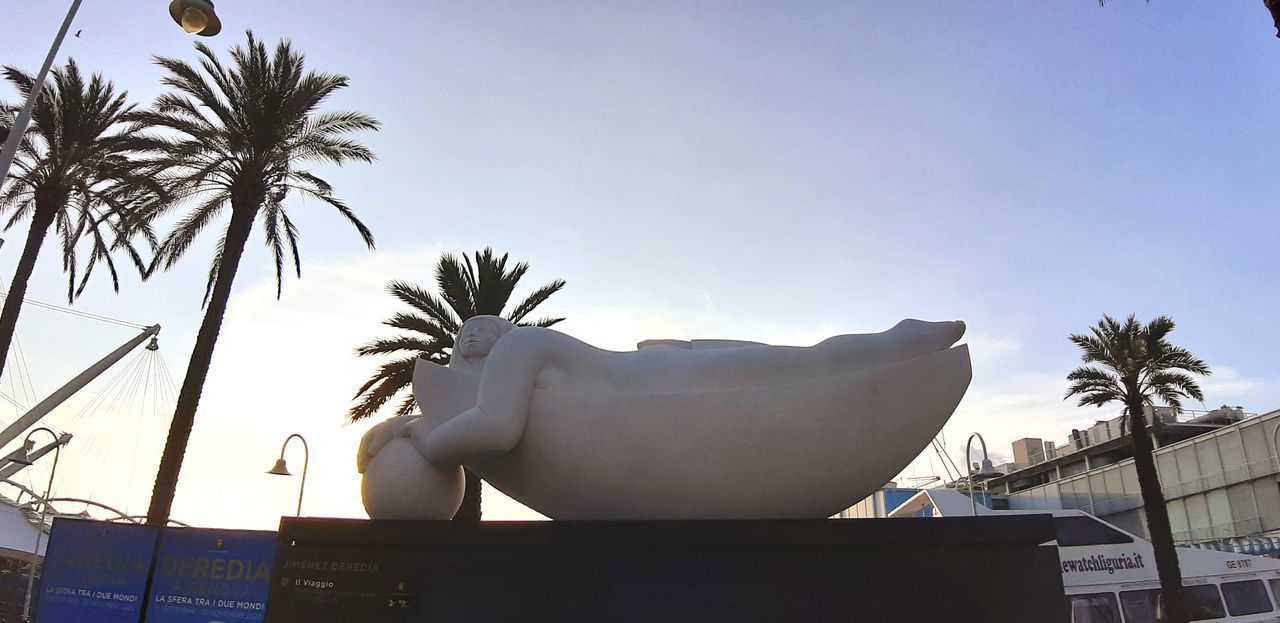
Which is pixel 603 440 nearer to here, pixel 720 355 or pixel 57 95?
pixel 720 355

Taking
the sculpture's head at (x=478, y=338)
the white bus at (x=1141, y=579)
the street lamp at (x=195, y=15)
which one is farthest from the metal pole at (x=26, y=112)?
the white bus at (x=1141, y=579)

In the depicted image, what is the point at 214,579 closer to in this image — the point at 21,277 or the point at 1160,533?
the point at 21,277

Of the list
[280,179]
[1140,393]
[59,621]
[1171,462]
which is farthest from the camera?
[1171,462]

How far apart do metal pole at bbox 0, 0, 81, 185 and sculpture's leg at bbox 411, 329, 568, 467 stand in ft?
27.7

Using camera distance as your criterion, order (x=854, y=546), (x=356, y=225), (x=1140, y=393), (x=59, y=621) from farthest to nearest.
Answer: (x=1140, y=393) < (x=356, y=225) < (x=59, y=621) < (x=854, y=546)

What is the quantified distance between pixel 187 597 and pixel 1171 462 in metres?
40.7

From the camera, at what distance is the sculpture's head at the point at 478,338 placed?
6527mm

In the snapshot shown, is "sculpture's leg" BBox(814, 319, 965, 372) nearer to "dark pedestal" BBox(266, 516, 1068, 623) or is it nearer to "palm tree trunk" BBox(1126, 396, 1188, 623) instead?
"dark pedestal" BBox(266, 516, 1068, 623)

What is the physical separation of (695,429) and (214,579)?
14.7 feet

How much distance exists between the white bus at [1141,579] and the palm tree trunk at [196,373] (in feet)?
63.3

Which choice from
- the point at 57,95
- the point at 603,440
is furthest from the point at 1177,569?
the point at 57,95

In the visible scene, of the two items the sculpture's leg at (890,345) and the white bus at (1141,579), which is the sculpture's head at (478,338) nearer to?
the sculpture's leg at (890,345)

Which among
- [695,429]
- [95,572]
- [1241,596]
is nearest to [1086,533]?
[1241,596]

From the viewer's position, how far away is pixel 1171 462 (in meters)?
36.3
